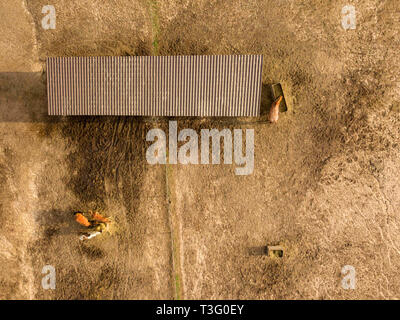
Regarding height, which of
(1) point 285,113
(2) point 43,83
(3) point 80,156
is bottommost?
(3) point 80,156

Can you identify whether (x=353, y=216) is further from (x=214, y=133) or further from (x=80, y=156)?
(x=80, y=156)

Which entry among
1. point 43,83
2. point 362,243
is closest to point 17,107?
point 43,83

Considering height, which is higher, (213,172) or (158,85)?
(158,85)

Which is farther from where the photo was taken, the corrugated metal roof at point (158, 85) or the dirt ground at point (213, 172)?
the dirt ground at point (213, 172)

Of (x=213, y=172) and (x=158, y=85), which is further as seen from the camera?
(x=213, y=172)

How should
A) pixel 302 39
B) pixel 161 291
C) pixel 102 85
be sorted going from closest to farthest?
1. pixel 102 85
2. pixel 302 39
3. pixel 161 291
